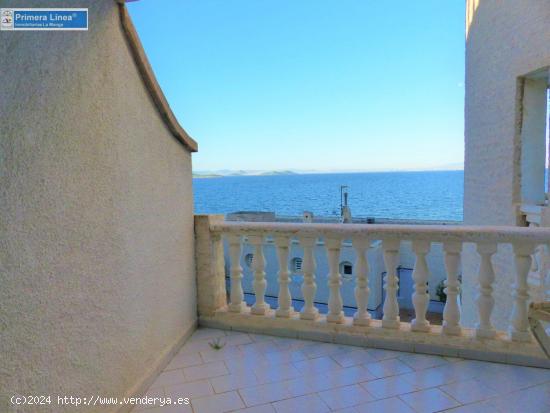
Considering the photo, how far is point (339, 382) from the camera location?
2143mm

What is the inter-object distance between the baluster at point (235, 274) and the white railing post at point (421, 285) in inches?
53.4

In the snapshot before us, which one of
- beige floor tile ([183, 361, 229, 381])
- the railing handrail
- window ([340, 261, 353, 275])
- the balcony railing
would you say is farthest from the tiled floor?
window ([340, 261, 353, 275])

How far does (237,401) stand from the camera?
1974 mm

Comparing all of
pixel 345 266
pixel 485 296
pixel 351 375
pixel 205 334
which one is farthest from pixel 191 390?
pixel 345 266

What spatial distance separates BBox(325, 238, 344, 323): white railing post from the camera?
2660 mm

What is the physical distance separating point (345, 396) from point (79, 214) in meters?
1.69

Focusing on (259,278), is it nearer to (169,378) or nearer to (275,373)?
(275,373)

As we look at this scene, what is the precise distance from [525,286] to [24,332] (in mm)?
2733

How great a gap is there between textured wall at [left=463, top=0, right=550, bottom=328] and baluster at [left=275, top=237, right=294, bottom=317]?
3.77 meters

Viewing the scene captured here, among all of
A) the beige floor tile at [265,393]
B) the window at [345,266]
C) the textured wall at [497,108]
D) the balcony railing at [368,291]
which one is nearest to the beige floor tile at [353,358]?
the balcony railing at [368,291]

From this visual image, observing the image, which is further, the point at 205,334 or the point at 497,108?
the point at 497,108

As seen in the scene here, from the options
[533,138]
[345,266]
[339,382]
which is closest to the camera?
[339,382]

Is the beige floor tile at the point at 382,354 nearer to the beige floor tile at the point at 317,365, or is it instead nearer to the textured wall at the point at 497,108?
the beige floor tile at the point at 317,365

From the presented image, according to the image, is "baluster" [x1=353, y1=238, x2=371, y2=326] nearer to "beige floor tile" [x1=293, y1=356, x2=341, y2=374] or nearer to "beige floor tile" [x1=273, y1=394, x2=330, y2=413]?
"beige floor tile" [x1=293, y1=356, x2=341, y2=374]
